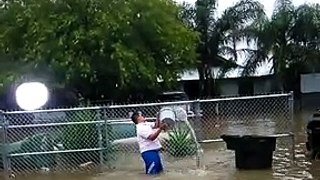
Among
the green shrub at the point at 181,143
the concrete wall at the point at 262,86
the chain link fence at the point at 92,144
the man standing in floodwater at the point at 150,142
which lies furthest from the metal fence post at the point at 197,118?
the concrete wall at the point at 262,86

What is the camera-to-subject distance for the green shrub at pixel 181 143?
15571mm

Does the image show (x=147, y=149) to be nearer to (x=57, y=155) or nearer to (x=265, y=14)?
(x=57, y=155)

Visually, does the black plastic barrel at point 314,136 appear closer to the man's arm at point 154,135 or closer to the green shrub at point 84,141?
the man's arm at point 154,135

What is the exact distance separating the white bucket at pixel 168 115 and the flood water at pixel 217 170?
1011 millimetres

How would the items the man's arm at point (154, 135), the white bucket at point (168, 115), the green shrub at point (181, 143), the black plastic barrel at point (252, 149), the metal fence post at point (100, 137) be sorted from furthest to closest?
the green shrub at point (181, 143) < the metal fence post at point (100, 137) < the white bucket at point (168, 115) < the black plastic barrel at point (252, 149) < the man's arm at point (154, 135)

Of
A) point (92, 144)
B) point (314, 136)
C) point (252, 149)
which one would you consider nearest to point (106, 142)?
point (92, 144)

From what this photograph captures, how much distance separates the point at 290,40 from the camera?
4178cm

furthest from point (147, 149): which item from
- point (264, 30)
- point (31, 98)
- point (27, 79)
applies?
point (264, 30)

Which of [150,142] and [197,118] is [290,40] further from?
[150,142]

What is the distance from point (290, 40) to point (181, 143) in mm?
27327

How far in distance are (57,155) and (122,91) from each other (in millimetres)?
16619

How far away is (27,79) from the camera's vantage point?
3166cm

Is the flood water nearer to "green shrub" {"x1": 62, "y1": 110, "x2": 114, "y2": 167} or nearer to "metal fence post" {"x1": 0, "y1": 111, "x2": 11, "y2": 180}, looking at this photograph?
"metal fence post" {"x1": 0, "y1": 111, "x2": 11, "y2": 180}

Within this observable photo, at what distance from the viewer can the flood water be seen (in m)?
13.5
